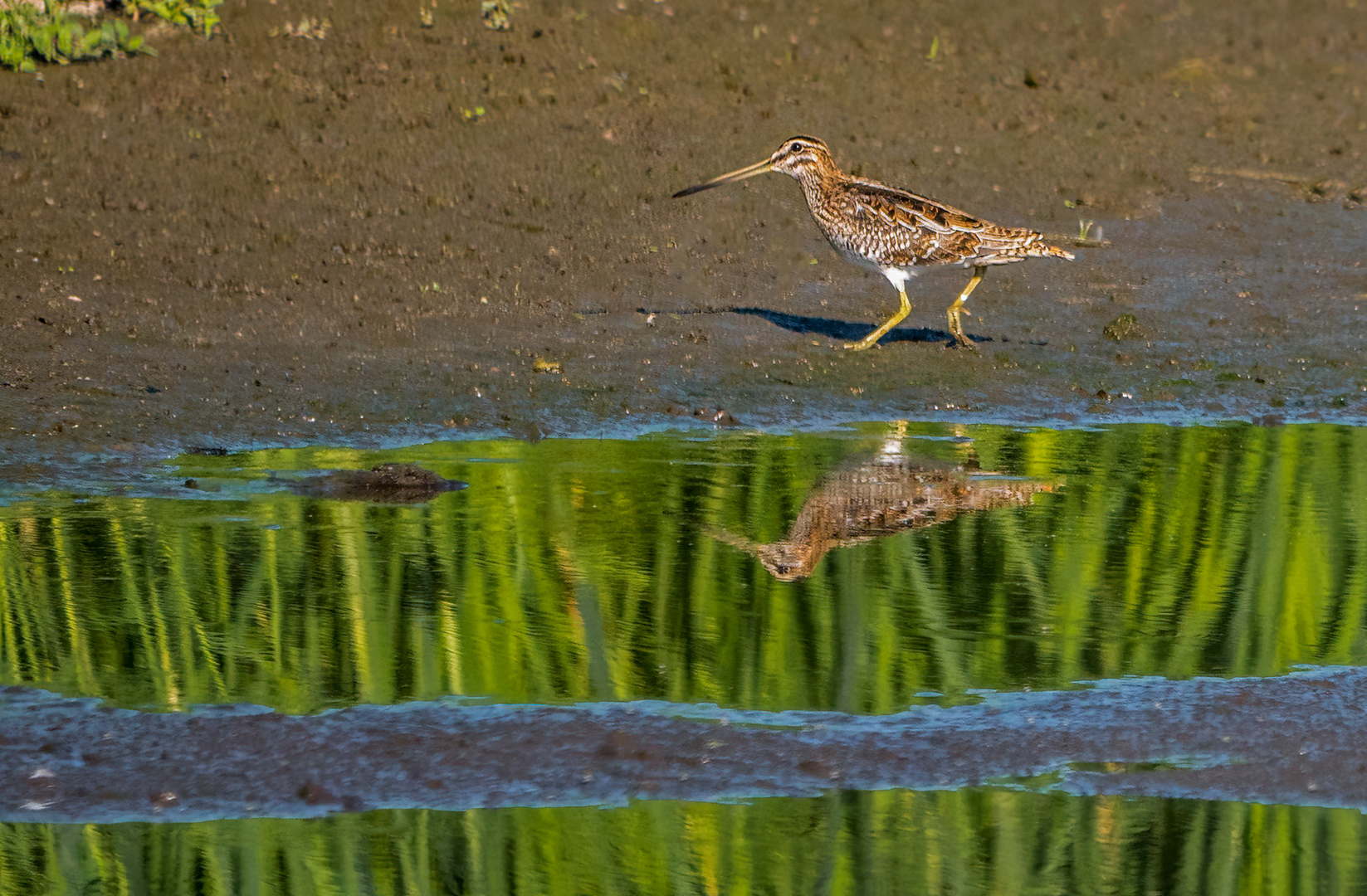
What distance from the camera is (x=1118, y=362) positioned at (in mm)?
8953

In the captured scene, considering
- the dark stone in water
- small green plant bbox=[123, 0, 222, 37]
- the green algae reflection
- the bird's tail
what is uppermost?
small green plant bbox=[123, 0, 222, 37]

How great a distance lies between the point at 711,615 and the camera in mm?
4926

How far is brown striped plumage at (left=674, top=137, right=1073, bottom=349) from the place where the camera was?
876 centimetres

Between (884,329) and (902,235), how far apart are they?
48 cm

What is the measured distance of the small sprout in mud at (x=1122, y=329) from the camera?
368 inches

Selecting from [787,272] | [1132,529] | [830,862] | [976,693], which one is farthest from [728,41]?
[830,862]

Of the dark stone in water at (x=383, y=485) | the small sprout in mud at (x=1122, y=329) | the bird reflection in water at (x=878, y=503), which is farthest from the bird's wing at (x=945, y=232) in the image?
the dark stone in water at (x=383, y=485)

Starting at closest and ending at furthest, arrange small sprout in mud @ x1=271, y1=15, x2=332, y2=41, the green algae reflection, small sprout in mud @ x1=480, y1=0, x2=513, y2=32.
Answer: the green algae reflection < small sprout in mud @ x1=271, y1=15, x2=332, y2=41 < small sprout in mud @ x1=480, y1=0, x2=513, y2=32

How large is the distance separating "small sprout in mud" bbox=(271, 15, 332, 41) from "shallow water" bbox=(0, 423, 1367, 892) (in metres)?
5.55

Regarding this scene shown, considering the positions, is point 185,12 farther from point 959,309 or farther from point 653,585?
point 653,585

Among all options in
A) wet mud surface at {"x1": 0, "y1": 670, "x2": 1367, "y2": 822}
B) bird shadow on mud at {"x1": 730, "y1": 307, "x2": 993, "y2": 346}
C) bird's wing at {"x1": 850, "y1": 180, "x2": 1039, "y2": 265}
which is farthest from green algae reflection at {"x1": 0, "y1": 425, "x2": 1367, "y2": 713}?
bird shadow on mud at {"x1": 730, "y1": 307, "x2": 993, "y2": 346}

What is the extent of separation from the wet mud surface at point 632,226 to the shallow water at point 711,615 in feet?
2.86

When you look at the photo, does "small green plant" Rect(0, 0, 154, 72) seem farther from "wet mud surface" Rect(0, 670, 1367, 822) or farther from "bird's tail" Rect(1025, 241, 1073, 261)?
"wet mud surface" Rect(0, 670, 1367, 822)

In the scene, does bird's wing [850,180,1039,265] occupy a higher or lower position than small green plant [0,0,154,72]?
lower
